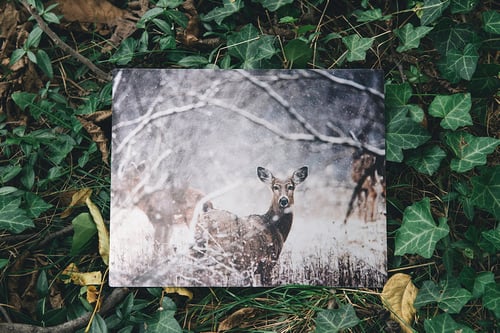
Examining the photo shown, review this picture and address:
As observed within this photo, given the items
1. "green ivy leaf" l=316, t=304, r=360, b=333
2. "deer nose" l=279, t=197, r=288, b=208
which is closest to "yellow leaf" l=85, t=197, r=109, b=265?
"deer nose" l=279, t=197, r=288, b=208

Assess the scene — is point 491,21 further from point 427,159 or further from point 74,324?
point 74,324

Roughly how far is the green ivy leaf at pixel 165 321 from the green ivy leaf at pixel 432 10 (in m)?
1.03

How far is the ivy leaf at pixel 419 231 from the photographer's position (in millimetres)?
1288

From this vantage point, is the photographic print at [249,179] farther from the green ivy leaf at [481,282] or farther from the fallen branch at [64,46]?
the green ivy leaf at [481,282]

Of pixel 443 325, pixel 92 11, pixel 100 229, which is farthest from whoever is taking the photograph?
pixel 92 11

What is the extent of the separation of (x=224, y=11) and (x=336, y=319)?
0.88 metres

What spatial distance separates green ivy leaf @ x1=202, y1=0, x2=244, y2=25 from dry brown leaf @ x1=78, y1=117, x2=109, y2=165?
43 centimetres

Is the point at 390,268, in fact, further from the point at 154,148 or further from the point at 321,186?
the point at 154,148

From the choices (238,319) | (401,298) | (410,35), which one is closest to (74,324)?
(238,319)

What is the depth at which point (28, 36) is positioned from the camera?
1.44 meters

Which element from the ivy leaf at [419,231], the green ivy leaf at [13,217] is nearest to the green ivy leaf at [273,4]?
the ivy leaf at [419,231]

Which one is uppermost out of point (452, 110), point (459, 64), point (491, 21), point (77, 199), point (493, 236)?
point (491, 21)

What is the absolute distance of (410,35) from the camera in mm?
1381

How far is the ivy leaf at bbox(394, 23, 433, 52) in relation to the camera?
4.47 feet
